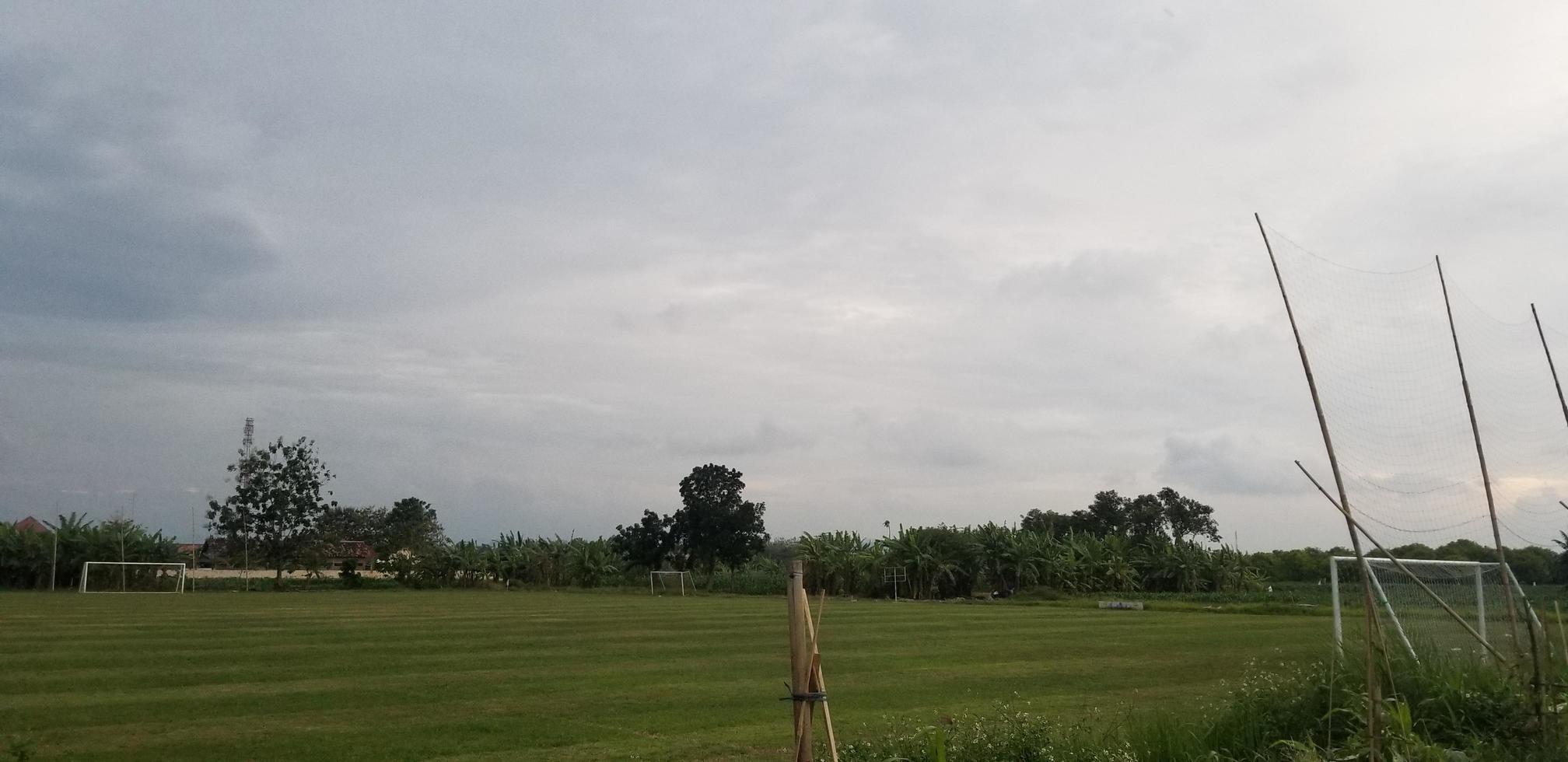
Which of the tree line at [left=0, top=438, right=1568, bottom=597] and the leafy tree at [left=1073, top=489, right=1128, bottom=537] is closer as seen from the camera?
the tree line at [left=0, top=438, right=1568, bottom=597]

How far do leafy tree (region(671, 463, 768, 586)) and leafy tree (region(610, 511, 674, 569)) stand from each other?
0.68 metres

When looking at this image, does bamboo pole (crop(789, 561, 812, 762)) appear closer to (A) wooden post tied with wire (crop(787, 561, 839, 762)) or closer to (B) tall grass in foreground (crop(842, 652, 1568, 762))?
(A) wooden post tied with wire (crop(787, 561, 839, 762))

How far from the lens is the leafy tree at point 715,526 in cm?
6650

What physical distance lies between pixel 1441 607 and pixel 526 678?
10337mm

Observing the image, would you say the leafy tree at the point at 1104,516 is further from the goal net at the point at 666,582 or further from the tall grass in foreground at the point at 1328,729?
the tall grass in foreground at the point at 1328,729

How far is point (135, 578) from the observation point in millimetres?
51844

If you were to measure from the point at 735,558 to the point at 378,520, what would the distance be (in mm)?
35470

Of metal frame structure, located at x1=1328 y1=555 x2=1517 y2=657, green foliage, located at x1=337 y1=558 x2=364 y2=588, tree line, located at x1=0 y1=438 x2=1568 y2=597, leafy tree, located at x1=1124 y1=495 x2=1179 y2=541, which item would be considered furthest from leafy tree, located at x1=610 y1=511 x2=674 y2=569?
metal frame structure, located at x1=1328 y1=555 x2=1517 y2=657

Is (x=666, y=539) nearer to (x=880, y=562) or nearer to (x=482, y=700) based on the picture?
(x=880, y=562)

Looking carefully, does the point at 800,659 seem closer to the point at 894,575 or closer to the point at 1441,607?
the point at 1441,607

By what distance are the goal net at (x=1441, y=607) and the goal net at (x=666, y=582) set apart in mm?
47416

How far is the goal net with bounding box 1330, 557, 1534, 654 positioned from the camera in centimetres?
863

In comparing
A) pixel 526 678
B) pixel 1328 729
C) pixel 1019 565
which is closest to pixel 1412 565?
pixel 1328 729

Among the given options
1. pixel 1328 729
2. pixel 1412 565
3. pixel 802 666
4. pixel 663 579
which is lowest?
pixel 663 579
